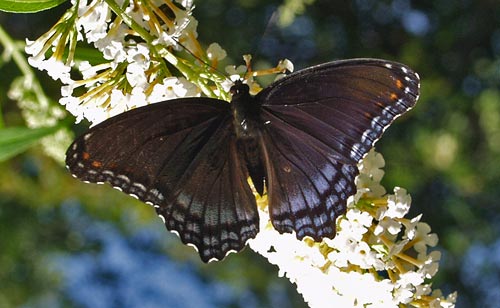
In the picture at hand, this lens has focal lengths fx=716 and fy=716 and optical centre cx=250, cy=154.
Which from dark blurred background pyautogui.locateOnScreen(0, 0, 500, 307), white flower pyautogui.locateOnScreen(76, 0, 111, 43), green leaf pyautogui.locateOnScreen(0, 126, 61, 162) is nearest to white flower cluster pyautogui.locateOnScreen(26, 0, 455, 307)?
white flower pyautogui.locateOnScreen(76, 0, 111, 43)

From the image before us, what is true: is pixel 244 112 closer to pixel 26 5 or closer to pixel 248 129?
pixel 248 129

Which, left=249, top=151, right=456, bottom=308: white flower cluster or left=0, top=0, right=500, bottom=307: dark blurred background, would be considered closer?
left=249, top=151, right=456, bottom=308: white flower cluster

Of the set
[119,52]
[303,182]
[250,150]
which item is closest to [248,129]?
[250,150]

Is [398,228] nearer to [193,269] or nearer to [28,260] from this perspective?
[28,260]

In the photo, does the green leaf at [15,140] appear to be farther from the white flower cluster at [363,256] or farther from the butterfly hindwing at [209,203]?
the white flower cluster at [363,256]

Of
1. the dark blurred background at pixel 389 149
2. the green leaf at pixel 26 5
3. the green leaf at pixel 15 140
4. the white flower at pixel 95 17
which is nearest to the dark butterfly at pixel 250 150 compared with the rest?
the white flower at pixel 95 17

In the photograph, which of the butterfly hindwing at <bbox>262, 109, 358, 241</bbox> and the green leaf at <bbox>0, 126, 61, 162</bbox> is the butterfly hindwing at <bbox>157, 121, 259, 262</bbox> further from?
the green leaf at <bbox>0, 126, 61, 162</bbox>

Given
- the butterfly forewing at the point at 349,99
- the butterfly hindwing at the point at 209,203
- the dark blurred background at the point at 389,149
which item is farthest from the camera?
the dark blurred background at the point at 389,149
